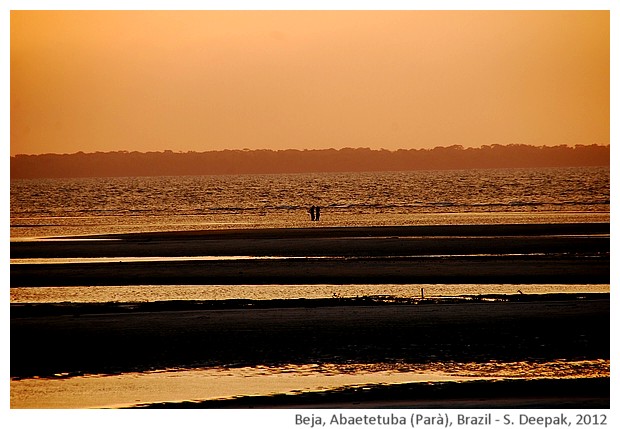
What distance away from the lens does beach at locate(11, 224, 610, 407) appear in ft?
57.4

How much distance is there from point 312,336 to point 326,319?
6.02ft

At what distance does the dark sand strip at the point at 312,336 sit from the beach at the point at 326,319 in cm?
3

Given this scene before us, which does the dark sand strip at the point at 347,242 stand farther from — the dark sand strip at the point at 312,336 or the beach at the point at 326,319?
the dark sand strip at the point at 312,336

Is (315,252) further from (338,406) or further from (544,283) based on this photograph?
(338,406)

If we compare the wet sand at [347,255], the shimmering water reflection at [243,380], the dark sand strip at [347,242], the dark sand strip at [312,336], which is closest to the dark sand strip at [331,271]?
the wet sand at [347,255]

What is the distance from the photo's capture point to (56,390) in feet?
51.5

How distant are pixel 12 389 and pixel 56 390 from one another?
0.82 m

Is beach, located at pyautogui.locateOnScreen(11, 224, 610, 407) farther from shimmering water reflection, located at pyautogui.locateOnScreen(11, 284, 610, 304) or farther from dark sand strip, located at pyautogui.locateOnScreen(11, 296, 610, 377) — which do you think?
shimmering water reflection, located at pyautogui.locateOnScreen(11, 284, 610, 304)

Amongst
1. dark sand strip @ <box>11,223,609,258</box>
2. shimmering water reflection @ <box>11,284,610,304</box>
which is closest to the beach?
dark sand strip @ <box>11,223,609,258</box>

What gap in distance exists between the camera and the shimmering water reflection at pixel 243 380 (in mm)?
15141

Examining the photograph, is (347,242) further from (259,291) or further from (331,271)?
(259,291)

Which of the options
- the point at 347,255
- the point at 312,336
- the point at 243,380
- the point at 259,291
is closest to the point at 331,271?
the point at 259,291
